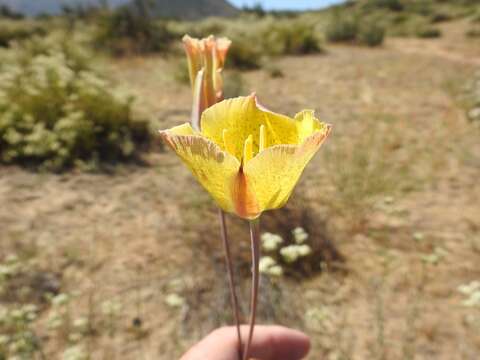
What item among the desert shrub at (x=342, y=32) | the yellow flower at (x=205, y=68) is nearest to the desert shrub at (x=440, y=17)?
the desert shrub at (x=342, y=32)

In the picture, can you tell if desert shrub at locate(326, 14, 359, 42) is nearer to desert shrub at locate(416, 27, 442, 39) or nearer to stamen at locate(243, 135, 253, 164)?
desert shrub at locate(416, 27, 442, 39)

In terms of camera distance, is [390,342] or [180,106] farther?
[180,106]

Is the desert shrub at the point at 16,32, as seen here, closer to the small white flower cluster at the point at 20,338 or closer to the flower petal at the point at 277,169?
the small white flower cluster at the point at 20,338

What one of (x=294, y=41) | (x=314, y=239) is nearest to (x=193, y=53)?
(x=314, y=239)

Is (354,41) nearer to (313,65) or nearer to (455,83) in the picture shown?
(313,65)

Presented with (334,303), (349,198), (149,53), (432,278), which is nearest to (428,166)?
(349,198)

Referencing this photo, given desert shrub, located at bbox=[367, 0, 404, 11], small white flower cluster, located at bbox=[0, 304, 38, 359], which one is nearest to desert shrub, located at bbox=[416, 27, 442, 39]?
desert shrub, located at bbox=[367, 0, 404, 11]

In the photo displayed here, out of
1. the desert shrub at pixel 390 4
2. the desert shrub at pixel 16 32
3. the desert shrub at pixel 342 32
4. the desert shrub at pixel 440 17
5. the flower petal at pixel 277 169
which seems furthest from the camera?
the desert shrub at pixel 390 4
